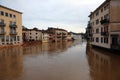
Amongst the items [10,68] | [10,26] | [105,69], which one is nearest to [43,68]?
Answer: [10,68]

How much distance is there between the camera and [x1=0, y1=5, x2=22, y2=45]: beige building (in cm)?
4222

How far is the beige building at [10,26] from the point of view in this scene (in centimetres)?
4222

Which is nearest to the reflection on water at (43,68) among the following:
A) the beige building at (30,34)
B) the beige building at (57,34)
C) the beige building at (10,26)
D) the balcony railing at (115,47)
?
the balcony railing at (115,47)

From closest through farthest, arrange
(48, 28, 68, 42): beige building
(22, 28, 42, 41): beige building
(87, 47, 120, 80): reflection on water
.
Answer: (87, 47, 120, 80): reflection on water < (22, 28, 42, 41): beige building < (48, 28, 68, 42): beige building

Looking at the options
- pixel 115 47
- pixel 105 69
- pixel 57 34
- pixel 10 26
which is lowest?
pixel 105 69

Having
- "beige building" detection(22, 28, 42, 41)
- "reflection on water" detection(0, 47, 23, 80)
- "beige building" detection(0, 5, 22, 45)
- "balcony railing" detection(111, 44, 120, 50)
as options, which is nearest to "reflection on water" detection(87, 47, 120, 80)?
"balcony railing" detection(111, 44, 120, 50)

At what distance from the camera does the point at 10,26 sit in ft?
148

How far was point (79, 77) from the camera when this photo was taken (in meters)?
12.1

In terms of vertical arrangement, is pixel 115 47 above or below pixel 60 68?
above

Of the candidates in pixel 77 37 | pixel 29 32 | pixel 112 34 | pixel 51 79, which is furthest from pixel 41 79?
pixel 77 37

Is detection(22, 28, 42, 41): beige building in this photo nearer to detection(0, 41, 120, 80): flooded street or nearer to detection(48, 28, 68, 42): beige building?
detection(48, 28, 68, 42): beige building

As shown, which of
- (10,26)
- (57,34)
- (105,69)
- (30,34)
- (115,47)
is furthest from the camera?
(57,34)

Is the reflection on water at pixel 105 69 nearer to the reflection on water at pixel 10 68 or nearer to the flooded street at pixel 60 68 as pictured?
the flooded street at pixel 60 68

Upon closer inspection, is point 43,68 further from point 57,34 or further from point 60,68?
point 57,34
